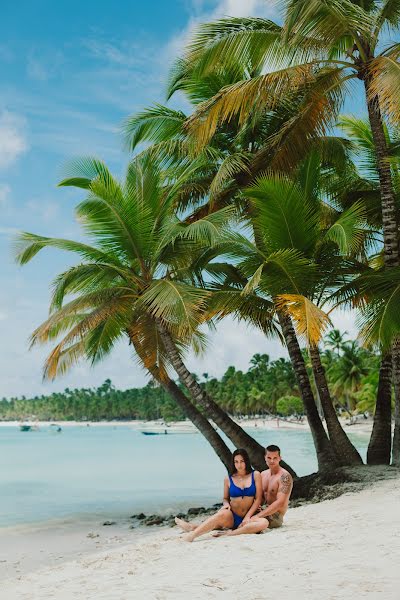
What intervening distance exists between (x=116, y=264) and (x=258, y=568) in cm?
880

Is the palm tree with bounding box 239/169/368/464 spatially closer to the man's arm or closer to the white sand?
the man's arm

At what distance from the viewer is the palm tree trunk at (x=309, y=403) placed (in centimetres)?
1312

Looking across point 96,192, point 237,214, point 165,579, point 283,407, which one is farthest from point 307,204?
point 283,407

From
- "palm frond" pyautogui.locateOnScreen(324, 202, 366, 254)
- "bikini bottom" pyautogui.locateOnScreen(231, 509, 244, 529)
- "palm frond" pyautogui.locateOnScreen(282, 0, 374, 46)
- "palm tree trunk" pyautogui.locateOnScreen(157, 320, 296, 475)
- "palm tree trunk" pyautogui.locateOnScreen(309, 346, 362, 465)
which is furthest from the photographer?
"palm tree trunk" pyautogui.locateOnScreen(157, 320, 296, 475)

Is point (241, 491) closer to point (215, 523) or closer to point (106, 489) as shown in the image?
point (215, 523)

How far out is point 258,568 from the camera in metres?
5.71

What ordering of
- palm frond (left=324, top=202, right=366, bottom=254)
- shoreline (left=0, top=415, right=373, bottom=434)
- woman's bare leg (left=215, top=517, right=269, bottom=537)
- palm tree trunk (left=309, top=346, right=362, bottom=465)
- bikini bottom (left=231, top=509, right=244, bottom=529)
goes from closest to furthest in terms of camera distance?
woman's bare leg (left=215, top=517, right=269, bottom=537) < bikini bottom (left=231, top=509, right=244, bottom=529) < palm frond (left=324, top=202, right=366, bottom=254) < palm tree trunk (left=309, top=346, right=362, bottom=465) < shoreline (left=0, top=415, right=373, bottom=434)

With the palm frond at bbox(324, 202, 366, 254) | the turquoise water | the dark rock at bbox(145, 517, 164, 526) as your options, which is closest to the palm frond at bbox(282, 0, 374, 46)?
the palm frond at bbox(324, 202, 366, 254)

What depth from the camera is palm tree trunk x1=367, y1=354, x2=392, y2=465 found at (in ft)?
43.1

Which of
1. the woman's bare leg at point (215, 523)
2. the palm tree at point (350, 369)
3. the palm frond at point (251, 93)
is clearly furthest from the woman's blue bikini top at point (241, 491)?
the palm tree at point (350, 369)

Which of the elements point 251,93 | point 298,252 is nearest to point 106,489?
point 298,252

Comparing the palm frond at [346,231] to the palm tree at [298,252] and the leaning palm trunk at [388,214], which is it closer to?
the palm tree at [298,252]

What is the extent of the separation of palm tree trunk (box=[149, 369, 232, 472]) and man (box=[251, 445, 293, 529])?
5853 millimetres

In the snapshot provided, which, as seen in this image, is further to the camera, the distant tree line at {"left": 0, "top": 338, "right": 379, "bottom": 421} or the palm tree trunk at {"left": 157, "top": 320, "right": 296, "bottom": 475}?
the distant tree line at {"left": 0, "top": 338, "right": 379, "bottom": 421}
